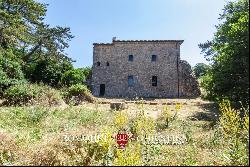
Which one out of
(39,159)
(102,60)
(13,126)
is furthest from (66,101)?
(39,159)

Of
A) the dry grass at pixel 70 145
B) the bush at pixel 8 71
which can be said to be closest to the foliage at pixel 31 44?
the bush at pixel 8 71

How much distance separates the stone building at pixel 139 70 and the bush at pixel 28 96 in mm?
14010

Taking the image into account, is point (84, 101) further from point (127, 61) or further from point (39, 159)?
point (39, 159)

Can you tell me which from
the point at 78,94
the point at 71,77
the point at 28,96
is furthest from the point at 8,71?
the point at 71,77

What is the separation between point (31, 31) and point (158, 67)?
13.4 meters

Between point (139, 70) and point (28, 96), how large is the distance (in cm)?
1656

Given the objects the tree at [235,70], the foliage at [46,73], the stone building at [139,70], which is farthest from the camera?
the stone building at [139,70]

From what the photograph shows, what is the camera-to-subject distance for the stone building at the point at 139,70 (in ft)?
124

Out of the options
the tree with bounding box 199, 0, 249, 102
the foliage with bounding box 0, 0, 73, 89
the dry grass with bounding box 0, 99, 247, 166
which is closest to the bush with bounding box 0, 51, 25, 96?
the foliage with bounding box 0, 0, 73, 89

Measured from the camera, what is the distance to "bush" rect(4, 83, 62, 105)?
23.6 metres

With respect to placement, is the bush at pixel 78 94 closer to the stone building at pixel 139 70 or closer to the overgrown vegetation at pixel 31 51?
the overgrown vegetation at pixel 31 51

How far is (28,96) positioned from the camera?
24000mm

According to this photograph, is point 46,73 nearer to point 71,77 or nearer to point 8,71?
point 71,77

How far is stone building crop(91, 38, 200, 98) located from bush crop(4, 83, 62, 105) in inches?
552
